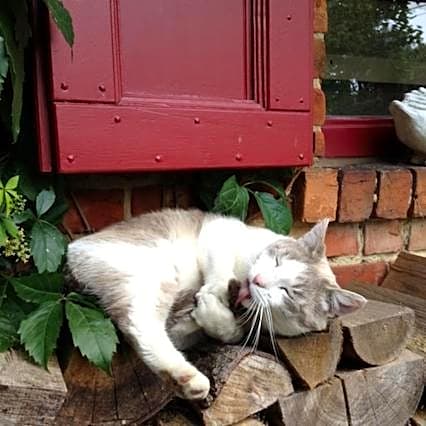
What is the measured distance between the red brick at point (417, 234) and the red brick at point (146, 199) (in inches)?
27.7

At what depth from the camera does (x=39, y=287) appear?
32.3 inches

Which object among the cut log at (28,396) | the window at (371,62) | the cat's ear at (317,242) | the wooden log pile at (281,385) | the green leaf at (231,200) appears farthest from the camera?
the window at (371,62)

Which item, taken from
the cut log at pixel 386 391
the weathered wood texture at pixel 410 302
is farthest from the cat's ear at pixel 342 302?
the weathered wood texture at pixel 410 302

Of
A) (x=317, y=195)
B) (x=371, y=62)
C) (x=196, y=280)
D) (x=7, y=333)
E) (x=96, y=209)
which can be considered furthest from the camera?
(x=371, y=62)

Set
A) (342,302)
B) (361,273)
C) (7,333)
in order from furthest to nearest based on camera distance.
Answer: (361,273), (342,302), (7,333)

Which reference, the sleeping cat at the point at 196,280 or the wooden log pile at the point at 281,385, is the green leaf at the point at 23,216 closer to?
the sleeping cat at the point at 196,280

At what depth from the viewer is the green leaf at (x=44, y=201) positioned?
936 mm

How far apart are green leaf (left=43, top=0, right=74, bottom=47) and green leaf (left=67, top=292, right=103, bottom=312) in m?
0.38

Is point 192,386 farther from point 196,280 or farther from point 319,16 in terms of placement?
point 319,16

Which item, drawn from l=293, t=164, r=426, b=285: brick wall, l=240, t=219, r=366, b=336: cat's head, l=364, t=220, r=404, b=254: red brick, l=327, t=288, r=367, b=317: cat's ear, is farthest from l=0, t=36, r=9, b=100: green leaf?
l=364, t=220, r=404, b=254: red brick

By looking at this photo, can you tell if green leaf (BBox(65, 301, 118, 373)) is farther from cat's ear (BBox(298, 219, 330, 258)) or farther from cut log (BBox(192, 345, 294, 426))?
cat's ear (BBox(298, 219, 330, 258))

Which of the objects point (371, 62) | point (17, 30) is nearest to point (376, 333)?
point (17, 30)

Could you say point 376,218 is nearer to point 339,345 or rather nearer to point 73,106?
point 339,345

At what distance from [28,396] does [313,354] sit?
0.43 m
